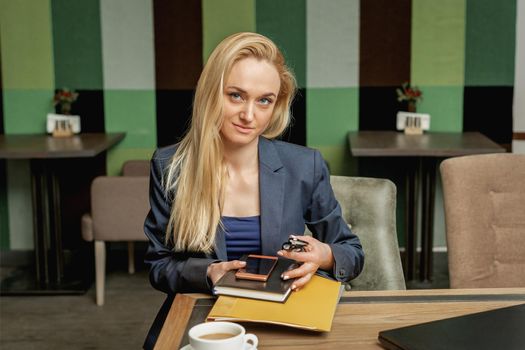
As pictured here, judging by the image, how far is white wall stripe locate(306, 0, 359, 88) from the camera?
16.1ft

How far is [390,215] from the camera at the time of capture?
2.21 meters

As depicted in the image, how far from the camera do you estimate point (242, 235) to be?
2.02 m

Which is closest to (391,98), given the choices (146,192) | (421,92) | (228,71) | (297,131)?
(421,92)

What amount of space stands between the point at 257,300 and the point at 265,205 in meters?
0.50

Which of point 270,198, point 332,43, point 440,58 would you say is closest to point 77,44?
point 332,43

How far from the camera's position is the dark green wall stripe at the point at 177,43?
4.92m

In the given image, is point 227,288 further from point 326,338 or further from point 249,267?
point 326,338

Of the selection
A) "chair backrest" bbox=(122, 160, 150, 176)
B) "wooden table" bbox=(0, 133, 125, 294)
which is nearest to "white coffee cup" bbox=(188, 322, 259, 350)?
"wooden table" bbox=(0, 133, 125, 294)

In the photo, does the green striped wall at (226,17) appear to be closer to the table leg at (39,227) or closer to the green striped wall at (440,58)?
the green striped wall at (440,58)

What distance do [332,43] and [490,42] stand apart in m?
0.99

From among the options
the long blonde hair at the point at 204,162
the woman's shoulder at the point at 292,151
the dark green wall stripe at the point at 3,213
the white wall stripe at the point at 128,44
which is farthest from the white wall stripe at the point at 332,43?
the long blonde hair at the point at 204,162

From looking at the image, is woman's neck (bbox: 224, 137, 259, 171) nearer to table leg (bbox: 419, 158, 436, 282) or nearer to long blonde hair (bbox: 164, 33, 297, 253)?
long blonde hair (bbox: 164, 33, 297, 253)

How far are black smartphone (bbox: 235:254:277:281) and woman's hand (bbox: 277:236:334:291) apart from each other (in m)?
0.04

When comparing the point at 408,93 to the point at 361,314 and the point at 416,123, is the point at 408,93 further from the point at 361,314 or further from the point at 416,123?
the point at 361,314
